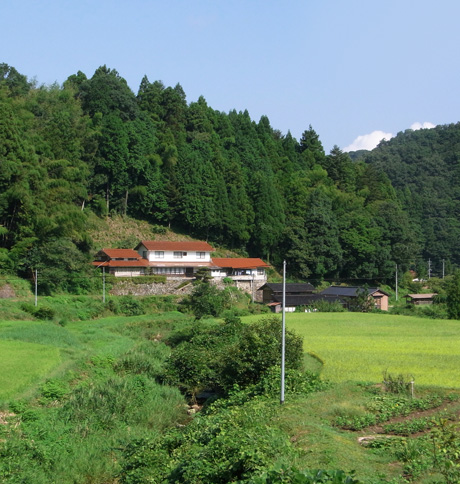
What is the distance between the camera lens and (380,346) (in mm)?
24344

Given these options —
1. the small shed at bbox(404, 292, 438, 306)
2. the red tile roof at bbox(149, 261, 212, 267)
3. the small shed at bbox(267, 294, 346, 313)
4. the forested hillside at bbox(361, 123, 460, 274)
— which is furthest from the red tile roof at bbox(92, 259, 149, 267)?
the forested hillside at bbox(361, 123, 460, 274)

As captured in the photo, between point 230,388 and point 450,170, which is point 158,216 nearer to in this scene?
point 230,388

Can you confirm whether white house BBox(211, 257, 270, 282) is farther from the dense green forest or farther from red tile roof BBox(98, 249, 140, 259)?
red tile roof BBox(98, 249, 140, 259)

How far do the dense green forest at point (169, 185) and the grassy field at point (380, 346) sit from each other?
1522 cm

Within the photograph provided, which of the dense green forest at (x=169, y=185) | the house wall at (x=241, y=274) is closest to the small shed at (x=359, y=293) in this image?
the dense green forest at (x=169, y=185)

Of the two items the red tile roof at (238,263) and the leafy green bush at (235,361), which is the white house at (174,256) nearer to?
the red tile roof at (238,263)

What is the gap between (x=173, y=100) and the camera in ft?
195

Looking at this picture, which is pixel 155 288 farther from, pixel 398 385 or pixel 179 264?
pixel 398 385

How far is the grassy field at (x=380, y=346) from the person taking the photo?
18266 mm

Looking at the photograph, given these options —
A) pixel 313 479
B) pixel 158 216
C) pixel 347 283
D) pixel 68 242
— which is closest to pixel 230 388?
pixel 313 479

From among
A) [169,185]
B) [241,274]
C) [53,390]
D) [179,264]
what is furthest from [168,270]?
[53,390]

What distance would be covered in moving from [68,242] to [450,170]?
72140 mm

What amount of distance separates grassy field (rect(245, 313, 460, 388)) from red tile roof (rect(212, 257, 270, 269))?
10338 mm

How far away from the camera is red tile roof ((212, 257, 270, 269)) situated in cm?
4769
